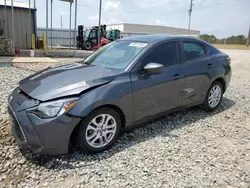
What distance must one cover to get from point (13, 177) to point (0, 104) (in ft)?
7.86

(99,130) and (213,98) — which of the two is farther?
(213,98)

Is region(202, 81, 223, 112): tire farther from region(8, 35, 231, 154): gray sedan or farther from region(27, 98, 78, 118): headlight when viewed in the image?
region(27, 98, 78, 118): headlight

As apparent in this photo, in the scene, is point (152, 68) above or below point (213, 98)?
above

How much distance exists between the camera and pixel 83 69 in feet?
11.1

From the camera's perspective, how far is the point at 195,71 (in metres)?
4.04

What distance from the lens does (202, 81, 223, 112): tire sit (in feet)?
14.7

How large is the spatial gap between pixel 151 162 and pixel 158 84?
1209mm

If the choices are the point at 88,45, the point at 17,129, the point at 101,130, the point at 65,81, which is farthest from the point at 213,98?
the point at 88,45

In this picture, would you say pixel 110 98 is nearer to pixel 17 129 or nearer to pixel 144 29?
pixel 17 129

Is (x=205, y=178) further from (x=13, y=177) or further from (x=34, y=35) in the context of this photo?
(x=34, y=35)

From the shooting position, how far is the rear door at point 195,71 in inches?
155

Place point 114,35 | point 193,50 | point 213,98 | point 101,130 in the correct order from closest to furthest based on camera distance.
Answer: point 101,130 < point 193,50 < point 213,98 < point 114,35

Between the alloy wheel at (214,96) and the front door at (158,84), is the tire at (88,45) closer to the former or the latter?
the alloy wheel at (214,96)

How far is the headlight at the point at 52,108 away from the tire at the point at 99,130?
286mm
